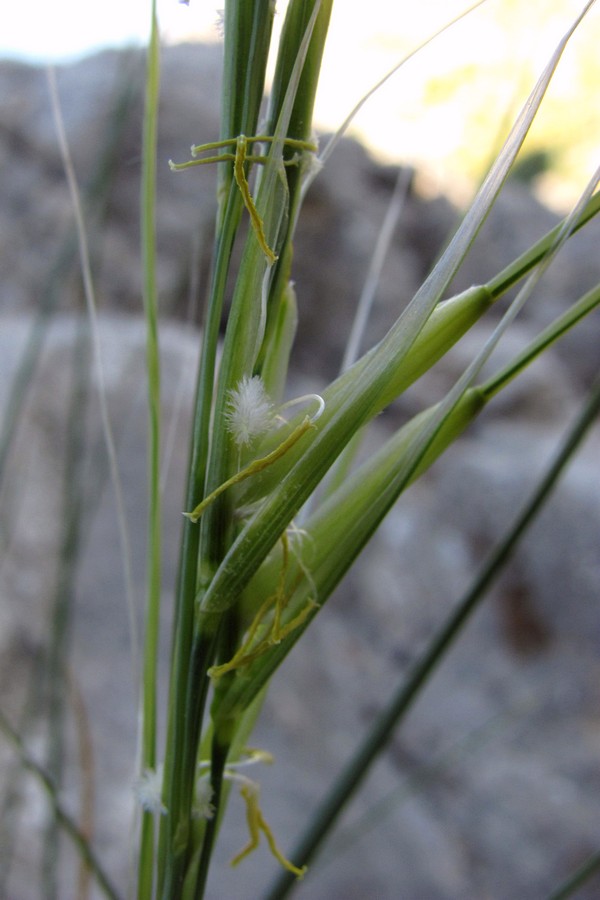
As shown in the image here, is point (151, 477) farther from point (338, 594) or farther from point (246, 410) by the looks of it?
point (338, 594)

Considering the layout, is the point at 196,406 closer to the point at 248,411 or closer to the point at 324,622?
the point at 248,411

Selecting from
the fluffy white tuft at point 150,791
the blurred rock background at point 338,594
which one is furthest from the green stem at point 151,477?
the blurred rock background at point 338,594

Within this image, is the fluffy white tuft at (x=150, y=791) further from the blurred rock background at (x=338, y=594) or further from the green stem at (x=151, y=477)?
the blurred rock background at (x=338, y=594)

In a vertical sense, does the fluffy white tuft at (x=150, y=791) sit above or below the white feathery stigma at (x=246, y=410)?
below

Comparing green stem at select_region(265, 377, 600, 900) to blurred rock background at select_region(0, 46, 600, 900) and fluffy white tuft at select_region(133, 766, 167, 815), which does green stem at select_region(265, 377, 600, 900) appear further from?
blurred rock background at select_region(0, 46, 600, 900)

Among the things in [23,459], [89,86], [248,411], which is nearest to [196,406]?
[248,411]

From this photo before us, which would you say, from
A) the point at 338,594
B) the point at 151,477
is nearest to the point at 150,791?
the point at 151,477
